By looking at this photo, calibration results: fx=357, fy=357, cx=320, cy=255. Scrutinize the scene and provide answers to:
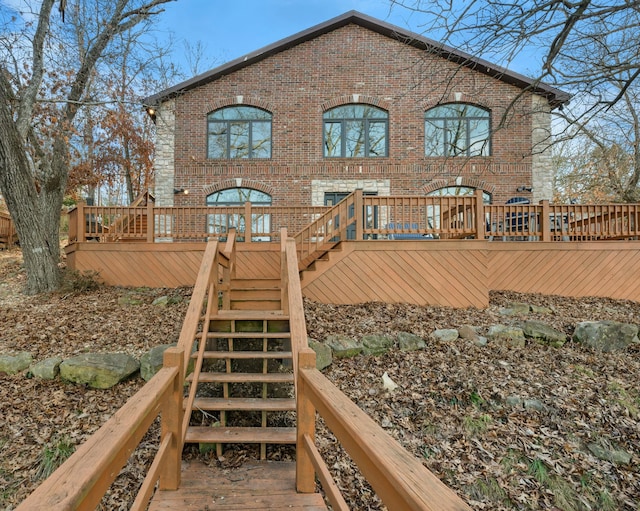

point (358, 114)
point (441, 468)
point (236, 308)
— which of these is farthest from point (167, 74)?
point (441, 468)

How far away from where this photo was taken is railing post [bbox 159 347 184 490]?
2334 millimetres

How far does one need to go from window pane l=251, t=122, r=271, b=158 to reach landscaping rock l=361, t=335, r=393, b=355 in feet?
27.5

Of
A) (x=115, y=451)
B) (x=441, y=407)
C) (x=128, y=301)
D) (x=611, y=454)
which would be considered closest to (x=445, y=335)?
(x=441, y=407)

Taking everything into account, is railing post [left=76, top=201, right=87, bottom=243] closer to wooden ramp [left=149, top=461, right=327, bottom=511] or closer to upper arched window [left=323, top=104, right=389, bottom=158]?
wooden ramp [left=149, top=461, right=327, bottom=511]

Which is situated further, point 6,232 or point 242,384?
point 6,232

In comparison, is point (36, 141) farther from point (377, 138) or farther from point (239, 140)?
point (377, 138)

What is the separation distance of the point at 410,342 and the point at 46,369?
4464 millimetres

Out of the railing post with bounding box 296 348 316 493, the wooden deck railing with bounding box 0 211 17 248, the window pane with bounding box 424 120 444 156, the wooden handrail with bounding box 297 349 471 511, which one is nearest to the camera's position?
the wooden handrail with bounding box 297 349 471 511

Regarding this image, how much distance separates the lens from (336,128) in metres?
11.7

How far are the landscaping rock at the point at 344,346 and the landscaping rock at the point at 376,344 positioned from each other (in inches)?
3.3

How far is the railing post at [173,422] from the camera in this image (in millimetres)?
2334

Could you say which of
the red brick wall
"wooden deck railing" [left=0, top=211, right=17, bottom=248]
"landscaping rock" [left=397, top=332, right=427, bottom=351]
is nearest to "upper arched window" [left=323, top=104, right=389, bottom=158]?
the red brick wall

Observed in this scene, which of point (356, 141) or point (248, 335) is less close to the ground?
point (356, 141)

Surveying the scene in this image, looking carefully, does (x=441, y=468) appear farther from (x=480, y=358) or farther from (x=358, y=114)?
(x=358, y=114)
